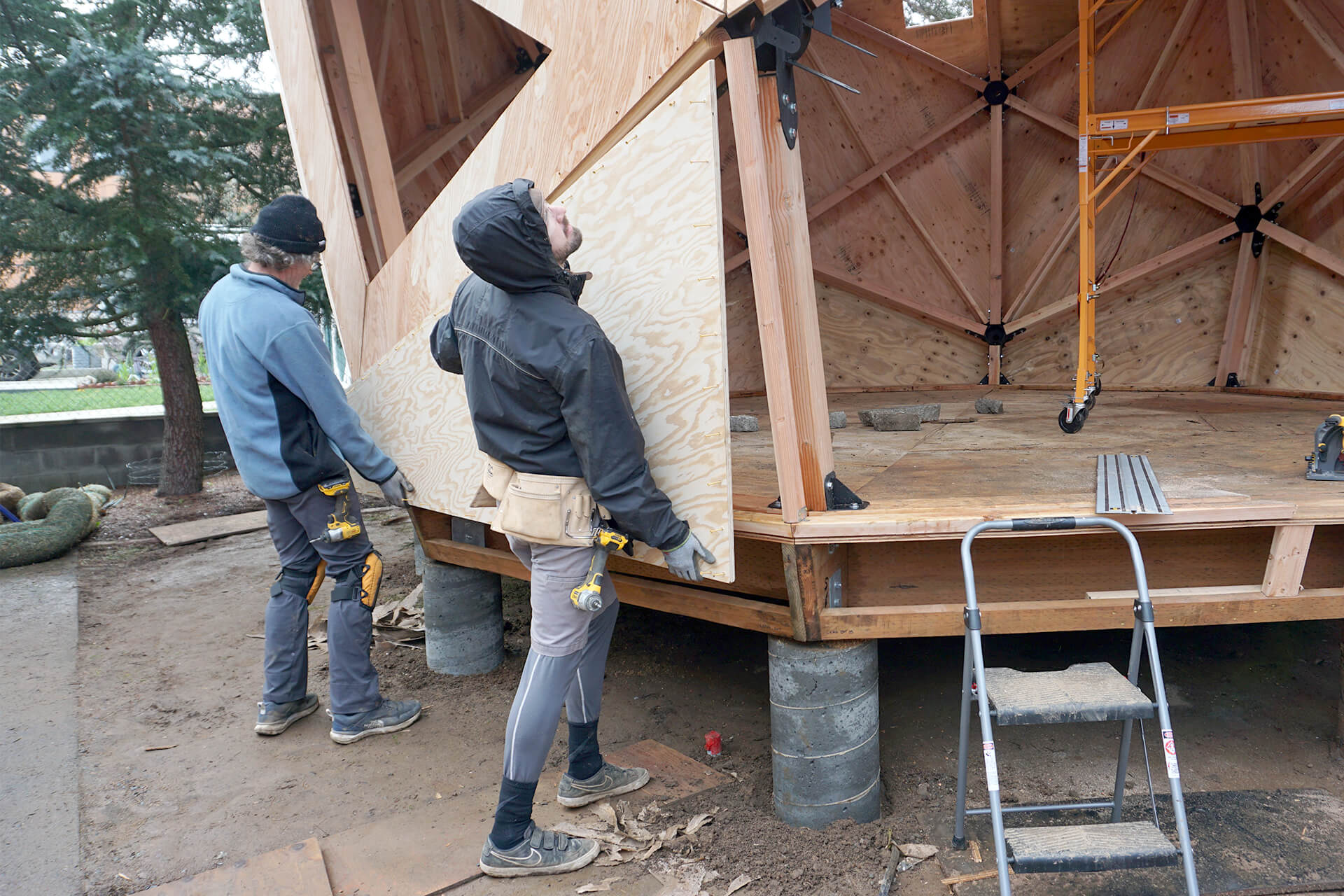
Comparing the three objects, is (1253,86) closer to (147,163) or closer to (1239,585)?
(1239,585)

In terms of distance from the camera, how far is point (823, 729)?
3184 millimetres

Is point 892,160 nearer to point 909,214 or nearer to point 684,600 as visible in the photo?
point 909,214

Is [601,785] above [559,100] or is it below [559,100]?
below

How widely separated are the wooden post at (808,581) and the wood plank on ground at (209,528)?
7177mm

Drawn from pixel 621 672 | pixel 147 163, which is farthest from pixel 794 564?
pixel 147 163

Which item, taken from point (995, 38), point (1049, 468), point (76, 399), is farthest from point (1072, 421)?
Result: point (76, 399)

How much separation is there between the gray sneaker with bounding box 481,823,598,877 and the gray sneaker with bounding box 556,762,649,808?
0.30 metres

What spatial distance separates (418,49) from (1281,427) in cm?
692

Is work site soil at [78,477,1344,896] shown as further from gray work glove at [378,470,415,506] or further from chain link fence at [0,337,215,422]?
chain link fence at [0,337,215,422]

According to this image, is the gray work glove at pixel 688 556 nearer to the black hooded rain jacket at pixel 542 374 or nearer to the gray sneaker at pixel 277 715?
the black hooded rain jacket at pixel 542 374

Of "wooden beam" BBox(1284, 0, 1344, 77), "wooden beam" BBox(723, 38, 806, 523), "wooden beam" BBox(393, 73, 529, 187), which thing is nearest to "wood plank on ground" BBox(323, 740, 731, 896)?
"wooden beam" BBox(723, 38, 806, 523)

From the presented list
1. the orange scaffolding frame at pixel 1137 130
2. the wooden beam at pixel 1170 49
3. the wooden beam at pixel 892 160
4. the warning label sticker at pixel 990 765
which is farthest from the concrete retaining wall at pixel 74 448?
the wooden beam at pixel 1170 49

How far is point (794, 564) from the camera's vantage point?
119 inches

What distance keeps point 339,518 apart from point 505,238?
2.02m
